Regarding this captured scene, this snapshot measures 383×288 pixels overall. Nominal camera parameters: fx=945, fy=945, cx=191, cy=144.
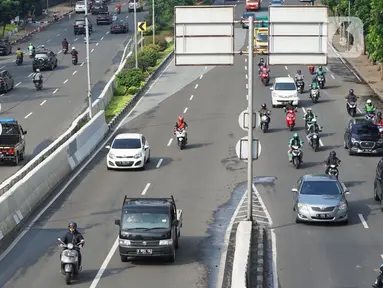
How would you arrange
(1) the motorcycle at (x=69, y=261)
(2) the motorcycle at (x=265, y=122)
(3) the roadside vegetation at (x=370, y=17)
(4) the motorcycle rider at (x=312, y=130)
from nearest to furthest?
1. (1) the motorcycle at (x=69, y=261)
2. (4) the motorcycle rider at (x=312, y=130)
3. (2) the motorcycle at (x=265, y=122)
4. (3) the roadside vegetation at (x=370, y=17)

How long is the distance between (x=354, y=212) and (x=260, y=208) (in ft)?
10.6

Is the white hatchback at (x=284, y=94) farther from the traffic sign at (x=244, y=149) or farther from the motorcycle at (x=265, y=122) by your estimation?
the traffic sign at (x=244, y=149)

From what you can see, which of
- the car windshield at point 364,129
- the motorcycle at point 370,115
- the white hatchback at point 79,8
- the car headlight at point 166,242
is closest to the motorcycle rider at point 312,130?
the car windshield at point 364,129

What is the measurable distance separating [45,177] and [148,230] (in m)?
10.5

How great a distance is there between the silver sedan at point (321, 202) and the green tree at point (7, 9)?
65591 millimetres

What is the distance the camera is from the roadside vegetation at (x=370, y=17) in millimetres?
58781

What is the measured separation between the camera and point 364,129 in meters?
43.0

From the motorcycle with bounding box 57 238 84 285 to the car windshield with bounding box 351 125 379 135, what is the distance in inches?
857

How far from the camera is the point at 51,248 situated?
2781cm

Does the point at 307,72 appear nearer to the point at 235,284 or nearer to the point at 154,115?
the point at 154,115

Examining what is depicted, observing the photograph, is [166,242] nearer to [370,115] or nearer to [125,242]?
[125,242]

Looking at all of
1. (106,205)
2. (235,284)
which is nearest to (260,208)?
(106,205)

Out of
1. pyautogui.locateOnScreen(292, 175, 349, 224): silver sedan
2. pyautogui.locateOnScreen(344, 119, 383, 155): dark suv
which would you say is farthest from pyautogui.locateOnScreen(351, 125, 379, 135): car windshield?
pyautogui.locateOnScreen(292, 175, 349, 224): silver sedan

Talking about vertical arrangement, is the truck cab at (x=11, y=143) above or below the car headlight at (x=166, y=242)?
below
